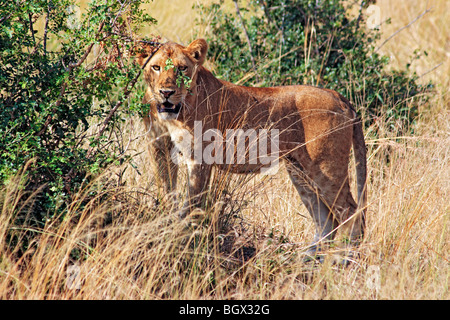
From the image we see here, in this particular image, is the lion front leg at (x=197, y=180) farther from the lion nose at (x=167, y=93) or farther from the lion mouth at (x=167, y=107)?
the lion nose at (x=167, y=93)

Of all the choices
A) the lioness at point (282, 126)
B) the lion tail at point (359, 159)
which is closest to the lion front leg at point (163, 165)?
the lioness at point (282, 126)

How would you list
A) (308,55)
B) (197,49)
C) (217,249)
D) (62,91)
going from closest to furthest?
(62,91)
(217,249)
(197,49)
(308,55)

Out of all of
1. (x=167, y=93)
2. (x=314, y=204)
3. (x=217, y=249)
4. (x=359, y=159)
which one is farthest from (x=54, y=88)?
(x=359, y=159)

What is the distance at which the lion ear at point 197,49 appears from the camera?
14.3 feet

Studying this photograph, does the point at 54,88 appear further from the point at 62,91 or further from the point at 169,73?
the point at 169,73

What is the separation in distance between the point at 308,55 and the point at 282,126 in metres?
2.18

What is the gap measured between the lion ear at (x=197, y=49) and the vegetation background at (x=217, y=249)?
89 cm

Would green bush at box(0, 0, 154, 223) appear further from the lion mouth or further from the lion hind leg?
the lion hind leg

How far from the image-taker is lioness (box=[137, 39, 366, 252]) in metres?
4.28

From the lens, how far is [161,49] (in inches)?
167

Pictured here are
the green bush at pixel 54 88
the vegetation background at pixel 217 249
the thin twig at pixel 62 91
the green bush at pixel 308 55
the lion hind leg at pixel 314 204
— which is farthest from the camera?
the green bush at pixel 308 55

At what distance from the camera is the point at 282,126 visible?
453 cm
